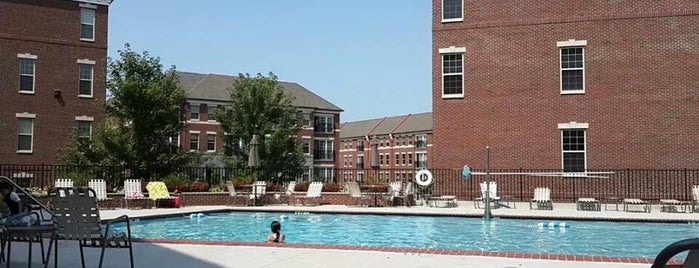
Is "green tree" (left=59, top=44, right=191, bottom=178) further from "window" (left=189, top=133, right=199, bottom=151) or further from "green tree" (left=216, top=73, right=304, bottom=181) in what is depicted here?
"window" (left=189, top=133, right=199, bottom=151)

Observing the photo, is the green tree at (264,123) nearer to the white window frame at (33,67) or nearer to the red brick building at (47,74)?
the red brick building at (47,74)

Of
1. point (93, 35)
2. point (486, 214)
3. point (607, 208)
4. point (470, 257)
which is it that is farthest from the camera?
point (93, 35)

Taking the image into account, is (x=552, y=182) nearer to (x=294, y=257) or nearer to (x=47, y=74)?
(x=294, y=257)

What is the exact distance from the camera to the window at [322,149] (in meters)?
69.6

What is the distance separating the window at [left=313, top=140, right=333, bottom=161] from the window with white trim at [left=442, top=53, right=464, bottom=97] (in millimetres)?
42171

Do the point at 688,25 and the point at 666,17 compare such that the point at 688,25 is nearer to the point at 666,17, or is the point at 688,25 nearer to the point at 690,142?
the point at 666,17

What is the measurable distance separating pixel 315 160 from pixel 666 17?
4736cm

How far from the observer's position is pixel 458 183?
27328 millimetres

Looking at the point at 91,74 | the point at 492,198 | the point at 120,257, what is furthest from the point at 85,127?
the point at 120,257

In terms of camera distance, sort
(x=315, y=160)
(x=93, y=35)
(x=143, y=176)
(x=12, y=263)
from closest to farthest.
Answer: (x=12, y=263)
(x=143, y=176)
(x=93, y=35)
(x=315, y=160)

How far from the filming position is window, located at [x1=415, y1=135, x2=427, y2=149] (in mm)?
89188

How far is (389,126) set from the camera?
327 ft

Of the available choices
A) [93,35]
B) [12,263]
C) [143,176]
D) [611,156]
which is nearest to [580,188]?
[611,156]

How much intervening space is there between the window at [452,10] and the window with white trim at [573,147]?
6.18 meters
